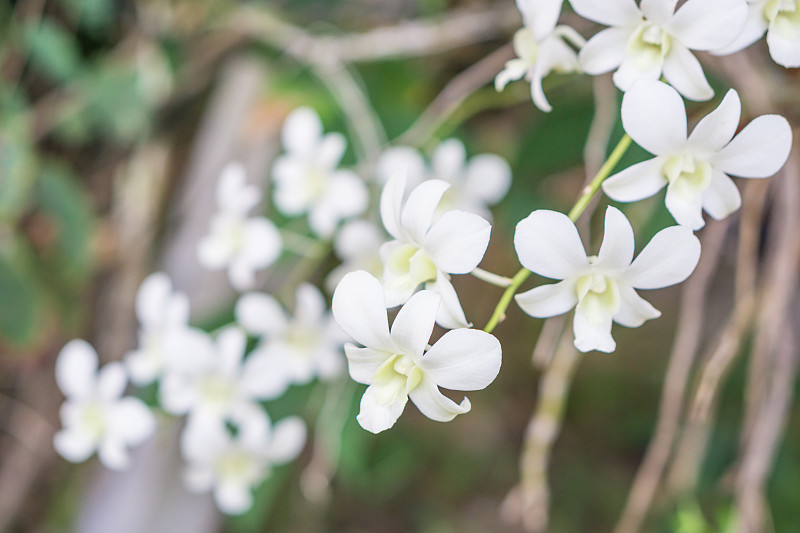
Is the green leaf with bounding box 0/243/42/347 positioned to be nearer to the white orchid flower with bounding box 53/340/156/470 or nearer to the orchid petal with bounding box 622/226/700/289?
the white orchid flower with bounding box 53/340/156/470

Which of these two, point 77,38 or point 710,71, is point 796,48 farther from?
point 77,38

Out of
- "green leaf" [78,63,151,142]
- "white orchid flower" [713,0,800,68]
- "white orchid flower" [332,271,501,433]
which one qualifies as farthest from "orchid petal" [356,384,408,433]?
"green leaf" [78,63,151,142]

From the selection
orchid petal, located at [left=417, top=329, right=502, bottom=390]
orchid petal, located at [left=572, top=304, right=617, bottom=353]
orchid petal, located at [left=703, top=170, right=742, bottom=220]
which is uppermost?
orchid petal, located at [left=703, top=170, right=742, bottom=220]

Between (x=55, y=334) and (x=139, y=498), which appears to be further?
(x=55, y=334)

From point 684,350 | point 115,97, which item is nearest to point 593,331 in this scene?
point 684,350

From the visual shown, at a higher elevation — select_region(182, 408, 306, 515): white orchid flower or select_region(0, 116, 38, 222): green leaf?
select_region(0, 116, 38, 222): green leaf

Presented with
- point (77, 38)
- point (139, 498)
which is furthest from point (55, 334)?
point (77, 38)
